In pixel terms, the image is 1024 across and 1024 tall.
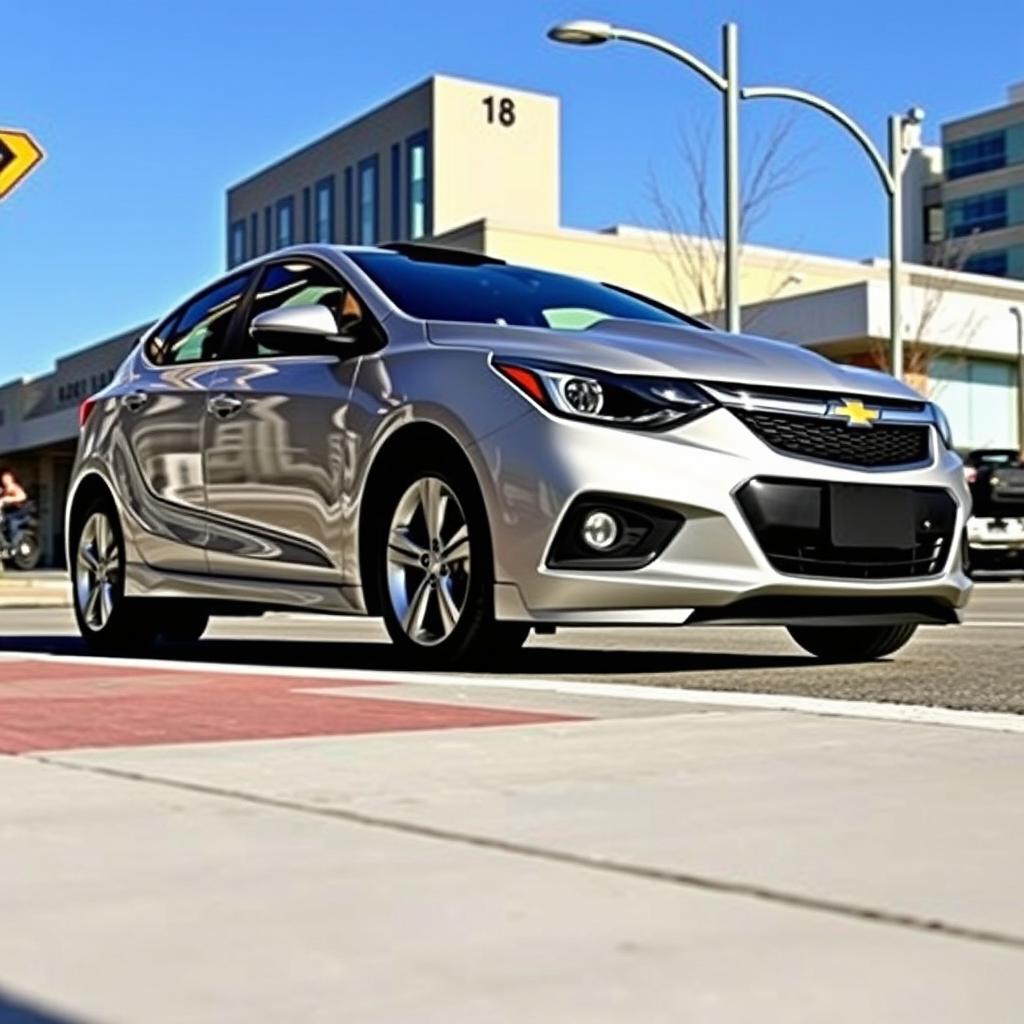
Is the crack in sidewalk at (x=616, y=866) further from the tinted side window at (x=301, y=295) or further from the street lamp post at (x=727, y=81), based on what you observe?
the street lamp post at (x=727, y=81)

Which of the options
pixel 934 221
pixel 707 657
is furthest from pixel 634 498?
pixel 934 221

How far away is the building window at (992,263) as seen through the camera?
88.1 m

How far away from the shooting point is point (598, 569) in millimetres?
6340

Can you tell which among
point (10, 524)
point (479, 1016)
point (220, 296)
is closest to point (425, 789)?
point (479, 1016)

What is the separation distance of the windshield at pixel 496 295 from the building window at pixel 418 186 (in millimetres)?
59302

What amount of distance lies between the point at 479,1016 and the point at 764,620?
4.45m

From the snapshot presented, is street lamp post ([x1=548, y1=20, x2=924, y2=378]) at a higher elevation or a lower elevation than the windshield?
higher

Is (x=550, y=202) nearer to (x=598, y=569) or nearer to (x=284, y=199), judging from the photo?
(x=284, y=199)

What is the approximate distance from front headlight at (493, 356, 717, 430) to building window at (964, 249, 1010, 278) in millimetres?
84306

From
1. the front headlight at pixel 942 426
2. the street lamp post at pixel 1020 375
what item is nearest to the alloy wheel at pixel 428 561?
the front headlight at pixel 942 426

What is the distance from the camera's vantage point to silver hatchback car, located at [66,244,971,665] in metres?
6.35

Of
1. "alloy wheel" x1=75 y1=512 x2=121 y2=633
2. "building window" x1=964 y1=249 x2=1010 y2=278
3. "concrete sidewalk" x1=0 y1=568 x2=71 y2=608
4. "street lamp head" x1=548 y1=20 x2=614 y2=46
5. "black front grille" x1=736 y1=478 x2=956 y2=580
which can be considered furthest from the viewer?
"building window" x1=964 y1=249 x2=1010 y2=278

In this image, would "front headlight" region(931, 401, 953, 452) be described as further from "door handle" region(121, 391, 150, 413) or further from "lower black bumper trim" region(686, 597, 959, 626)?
"door handle" region(121, 391, 150, 413)

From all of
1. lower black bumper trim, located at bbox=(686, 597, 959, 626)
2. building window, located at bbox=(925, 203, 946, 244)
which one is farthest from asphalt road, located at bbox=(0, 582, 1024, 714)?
building window, located at bbox=(925, 203, 946, 244)
